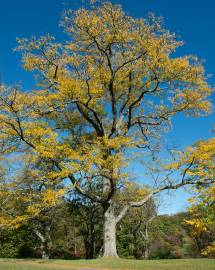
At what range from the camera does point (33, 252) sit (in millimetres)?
47375

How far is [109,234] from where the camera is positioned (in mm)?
25875

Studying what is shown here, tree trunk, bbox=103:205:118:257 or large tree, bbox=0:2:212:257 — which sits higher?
large tree, bbox=0:2:212:257

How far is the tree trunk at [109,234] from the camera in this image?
2522 centimetres

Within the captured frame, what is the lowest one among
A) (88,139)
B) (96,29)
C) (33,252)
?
(33,252)

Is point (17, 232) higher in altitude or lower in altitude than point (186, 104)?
lower

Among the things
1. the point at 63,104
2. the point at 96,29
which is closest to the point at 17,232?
the point at 63,104

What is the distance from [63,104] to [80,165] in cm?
519

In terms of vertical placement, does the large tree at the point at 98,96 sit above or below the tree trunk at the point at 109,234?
above

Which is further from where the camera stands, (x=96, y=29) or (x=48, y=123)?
(x=48, y=123)

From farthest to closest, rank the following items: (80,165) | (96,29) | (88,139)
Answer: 1. (88,139)
2. (96,29)
3. (80,165)

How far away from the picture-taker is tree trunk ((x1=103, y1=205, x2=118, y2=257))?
993 inches

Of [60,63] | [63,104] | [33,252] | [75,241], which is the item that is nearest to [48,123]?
[63,104]

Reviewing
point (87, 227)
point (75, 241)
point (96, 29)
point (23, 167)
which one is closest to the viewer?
point (96, 29)

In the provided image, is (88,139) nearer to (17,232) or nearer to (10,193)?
(10,193)
